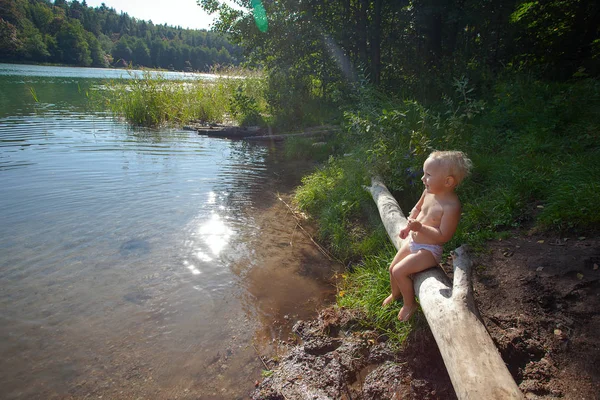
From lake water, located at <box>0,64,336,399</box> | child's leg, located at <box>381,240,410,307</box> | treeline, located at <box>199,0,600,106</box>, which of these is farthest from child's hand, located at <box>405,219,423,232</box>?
treeline, located at <box>199,0,600,106</box>

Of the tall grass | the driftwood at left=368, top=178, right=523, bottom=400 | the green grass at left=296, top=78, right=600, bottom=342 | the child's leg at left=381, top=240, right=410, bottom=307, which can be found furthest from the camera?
the tall grass

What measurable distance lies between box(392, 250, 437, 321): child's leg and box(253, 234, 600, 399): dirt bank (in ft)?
0.48

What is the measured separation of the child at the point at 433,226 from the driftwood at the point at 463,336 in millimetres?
103

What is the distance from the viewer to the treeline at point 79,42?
61781 millimetres

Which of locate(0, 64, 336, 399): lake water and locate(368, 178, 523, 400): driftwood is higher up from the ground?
locate(368, 178, 523, 400): driftwood

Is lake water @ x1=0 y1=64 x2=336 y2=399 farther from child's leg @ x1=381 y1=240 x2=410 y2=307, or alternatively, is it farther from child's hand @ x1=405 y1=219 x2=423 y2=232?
child's hand @ x1=405 y1=219 x2=423 y2=232

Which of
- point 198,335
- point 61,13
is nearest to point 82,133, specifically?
point 198,335

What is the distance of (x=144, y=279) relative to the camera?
4020 millimetres

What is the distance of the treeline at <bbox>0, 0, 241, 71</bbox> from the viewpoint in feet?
203

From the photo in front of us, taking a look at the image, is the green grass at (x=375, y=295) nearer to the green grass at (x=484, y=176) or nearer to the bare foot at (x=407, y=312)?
the green grass at (x=484, y=176)

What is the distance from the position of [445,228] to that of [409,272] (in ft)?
1.44

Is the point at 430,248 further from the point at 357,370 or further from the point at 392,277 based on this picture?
the point at 357,370

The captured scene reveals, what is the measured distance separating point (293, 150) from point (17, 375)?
8265 millimetres

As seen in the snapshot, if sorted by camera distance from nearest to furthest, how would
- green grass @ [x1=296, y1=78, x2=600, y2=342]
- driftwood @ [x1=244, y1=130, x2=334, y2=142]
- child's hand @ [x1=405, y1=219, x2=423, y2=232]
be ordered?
child's hand @ [x1=405, y1=219, x2=423, y2=232], green grass @ [x1=296, y1=78, x2=600, y2=342], driftwood @ [x1=244, y1=130, x2=334, y2=142]
